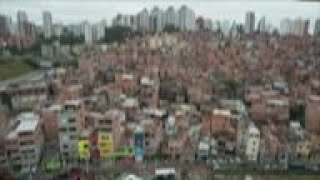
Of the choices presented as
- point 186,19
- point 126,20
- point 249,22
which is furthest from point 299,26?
point 126,20

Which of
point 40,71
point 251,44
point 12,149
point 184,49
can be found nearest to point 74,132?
point 12,149

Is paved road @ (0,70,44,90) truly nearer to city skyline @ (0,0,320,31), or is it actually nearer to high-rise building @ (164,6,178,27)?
city skyline @ (0,0,320,31)

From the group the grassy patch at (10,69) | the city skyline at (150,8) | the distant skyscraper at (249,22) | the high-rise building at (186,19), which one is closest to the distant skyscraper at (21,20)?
the city skyline at (150,8)

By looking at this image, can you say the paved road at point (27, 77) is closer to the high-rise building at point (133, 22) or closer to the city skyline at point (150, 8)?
the city skyline at point (150, 8)

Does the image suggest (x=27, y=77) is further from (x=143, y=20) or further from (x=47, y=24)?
(x=143, y=20)

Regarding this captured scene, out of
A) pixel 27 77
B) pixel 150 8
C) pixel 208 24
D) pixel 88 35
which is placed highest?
pixel 150 8

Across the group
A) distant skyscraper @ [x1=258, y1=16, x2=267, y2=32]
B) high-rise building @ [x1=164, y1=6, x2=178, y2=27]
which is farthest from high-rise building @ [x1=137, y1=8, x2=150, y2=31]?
distant skyscraper @ [x1=258, y1=16, x2=267, y2=32]
